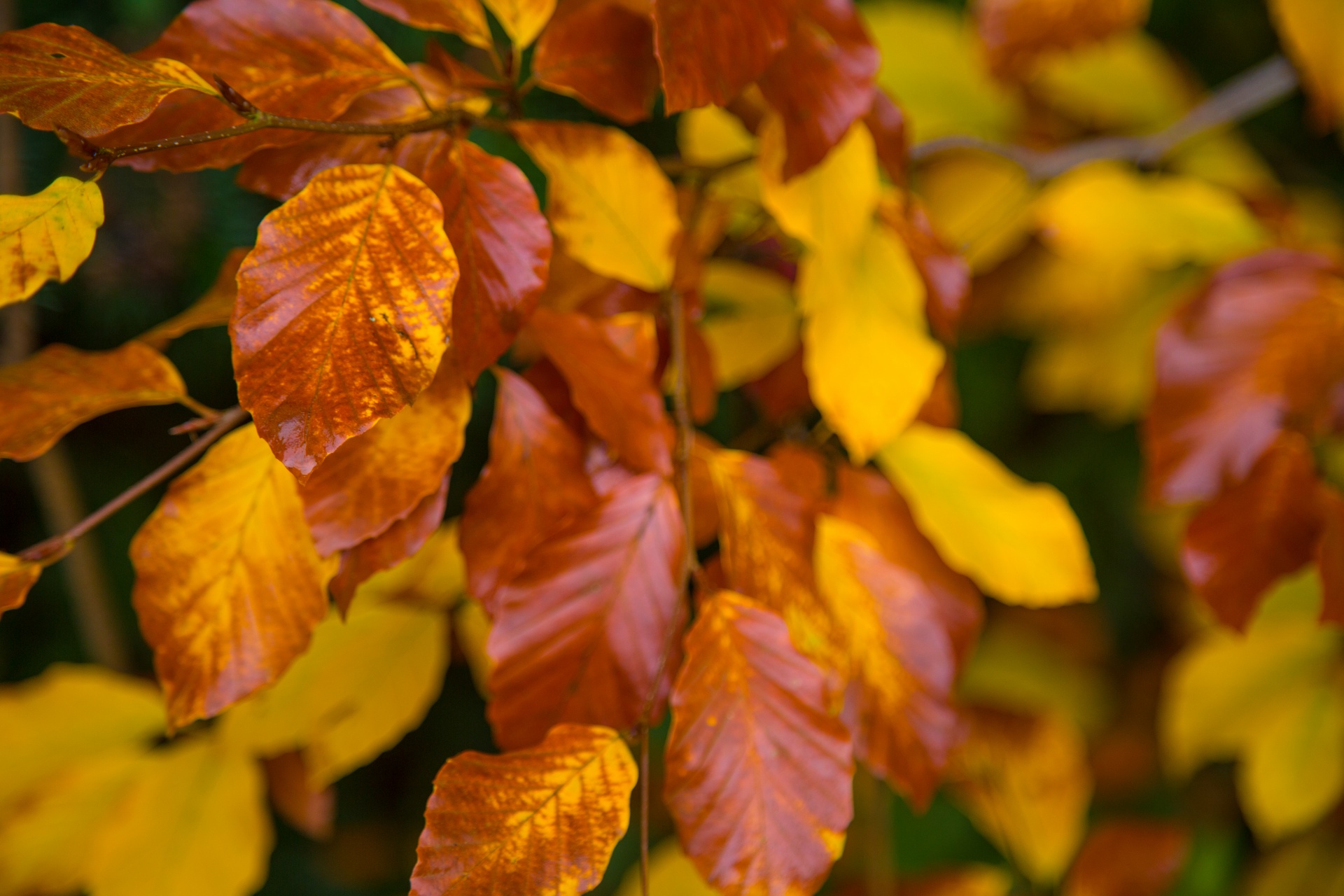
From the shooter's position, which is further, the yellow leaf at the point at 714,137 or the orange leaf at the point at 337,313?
the yellow leaf at the point at 714,137

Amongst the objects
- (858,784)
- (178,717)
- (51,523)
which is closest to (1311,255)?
(858,784)

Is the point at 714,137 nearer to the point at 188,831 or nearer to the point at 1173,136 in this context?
the point at 1173,136

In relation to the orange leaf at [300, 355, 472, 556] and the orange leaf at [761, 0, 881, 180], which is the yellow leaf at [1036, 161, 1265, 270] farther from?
the orange leaf at [300, 355, 472, 556]

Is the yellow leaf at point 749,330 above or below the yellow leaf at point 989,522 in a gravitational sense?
above

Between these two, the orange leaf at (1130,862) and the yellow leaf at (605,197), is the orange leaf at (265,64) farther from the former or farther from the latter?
the orange leaf at (1130,862)

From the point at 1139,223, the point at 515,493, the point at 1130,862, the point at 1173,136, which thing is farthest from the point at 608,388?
the point at 1130,862

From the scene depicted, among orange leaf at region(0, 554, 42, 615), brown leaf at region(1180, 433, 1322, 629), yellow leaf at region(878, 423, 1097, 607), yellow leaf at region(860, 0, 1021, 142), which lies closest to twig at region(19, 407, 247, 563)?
orange leaf at region(0, 554, 42, 615)

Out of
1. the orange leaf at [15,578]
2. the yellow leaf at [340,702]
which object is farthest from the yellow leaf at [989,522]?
the orange leaf at [15,578]
